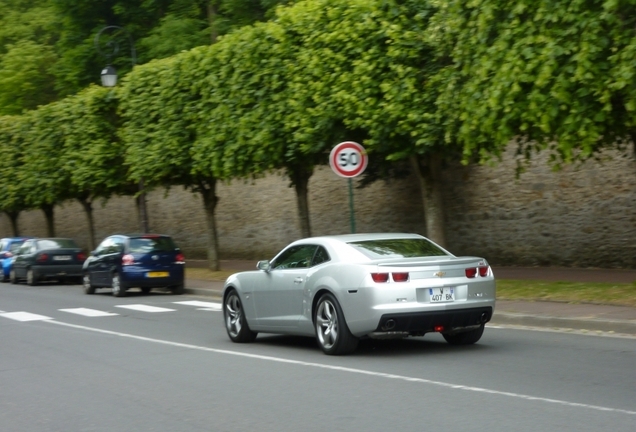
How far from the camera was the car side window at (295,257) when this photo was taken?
1235 cm

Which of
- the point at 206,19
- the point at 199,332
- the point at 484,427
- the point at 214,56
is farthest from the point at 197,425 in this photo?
the point at 206,19

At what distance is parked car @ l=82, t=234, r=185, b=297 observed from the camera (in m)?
24.8

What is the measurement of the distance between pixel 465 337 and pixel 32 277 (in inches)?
871

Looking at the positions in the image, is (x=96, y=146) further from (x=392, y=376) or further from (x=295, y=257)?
(x=392, y=376)

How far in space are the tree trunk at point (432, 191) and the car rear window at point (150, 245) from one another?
705cm

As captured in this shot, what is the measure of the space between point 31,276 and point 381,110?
15.9 m

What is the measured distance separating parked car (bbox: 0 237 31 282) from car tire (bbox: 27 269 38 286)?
1912 mm

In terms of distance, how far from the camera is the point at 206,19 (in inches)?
1748

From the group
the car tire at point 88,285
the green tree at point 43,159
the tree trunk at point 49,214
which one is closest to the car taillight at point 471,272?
the car tire at point 88,285

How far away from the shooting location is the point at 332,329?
11594 millimetres

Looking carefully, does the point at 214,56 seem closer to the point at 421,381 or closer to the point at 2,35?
the point at 421,381

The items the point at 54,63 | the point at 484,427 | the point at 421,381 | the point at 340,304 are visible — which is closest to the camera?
the point at 484,427

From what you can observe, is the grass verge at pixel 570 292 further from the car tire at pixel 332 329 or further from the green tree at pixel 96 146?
the green tree at pixel 96 146

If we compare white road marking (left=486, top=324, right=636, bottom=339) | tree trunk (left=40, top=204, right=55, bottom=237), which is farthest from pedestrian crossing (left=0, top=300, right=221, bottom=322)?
tree trunk (left=40, top=204, right=55, bottom=237)
